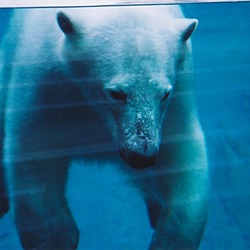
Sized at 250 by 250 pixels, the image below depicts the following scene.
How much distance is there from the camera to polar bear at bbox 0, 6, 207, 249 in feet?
4.20

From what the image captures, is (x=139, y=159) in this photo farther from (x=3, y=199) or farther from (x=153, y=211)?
(x=3, y=199)

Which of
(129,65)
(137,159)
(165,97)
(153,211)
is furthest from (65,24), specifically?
(153,211)

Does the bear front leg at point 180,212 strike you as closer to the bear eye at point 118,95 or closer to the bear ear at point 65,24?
the bear eye at point 118,95

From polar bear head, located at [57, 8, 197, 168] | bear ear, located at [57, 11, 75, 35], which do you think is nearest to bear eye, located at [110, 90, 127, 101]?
polar bear head, located at [57, 8, 197, 168]

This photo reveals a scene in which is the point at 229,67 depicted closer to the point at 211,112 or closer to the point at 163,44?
the point at 211,112

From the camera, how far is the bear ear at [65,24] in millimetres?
1271

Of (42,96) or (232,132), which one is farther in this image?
(232,132)

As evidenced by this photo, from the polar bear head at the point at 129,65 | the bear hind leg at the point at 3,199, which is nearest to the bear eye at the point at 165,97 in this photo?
the polar bear head at the point at 129,65

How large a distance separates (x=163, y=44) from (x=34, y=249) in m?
1.03

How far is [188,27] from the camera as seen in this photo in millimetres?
1369

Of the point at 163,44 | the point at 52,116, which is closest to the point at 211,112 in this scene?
the point at 163,44

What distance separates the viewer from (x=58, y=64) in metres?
1.37

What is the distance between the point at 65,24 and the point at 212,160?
852mm

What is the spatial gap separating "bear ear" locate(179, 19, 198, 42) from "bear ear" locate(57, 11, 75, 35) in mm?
450
